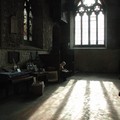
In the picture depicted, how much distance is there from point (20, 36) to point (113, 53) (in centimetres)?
685

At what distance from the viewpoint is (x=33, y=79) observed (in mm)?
6891

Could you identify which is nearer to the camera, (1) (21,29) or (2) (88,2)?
(1) (21,29)

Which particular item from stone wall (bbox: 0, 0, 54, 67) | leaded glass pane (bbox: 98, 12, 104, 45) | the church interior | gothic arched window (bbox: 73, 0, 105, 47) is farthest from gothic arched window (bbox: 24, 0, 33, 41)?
leaded glass pane (bbox: 98, 12, 104, 45)

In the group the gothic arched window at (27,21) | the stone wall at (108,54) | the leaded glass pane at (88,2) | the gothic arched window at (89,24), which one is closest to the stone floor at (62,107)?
the gothic arched window at (27,21)

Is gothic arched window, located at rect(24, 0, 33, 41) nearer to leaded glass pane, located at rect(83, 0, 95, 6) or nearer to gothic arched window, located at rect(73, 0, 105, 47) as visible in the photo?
gothic arched window, located at rect(73, 0, 105, 47)

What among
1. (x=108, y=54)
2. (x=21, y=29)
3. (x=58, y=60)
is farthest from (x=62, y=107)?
(x=108, y=54)

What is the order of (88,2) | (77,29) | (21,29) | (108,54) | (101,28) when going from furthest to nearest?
(77,29) → (88,2) → (101,28) → (108,54) → (21,29)

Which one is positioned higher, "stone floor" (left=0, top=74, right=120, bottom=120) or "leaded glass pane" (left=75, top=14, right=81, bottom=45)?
"leaded glass pane" (left=75, top=14, right=81, bottom=45)

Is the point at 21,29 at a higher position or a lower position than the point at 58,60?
higher

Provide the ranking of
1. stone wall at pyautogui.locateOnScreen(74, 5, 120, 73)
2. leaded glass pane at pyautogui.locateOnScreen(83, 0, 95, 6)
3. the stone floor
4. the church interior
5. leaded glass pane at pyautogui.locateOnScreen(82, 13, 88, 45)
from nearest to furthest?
the stone floor < the church interior < stone wall at pyautogui.locateOnScreen(74, 5, 120, 73) < leaded glass pane at pyautogui.locateOnScreen(83, 0, 95, 6) < leaded glass pane at pyautogui.locateOnScreen(82, 13, 88, 45)

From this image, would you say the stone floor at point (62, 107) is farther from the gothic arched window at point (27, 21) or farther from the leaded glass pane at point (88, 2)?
the leaded glass pane at point (88, 2)

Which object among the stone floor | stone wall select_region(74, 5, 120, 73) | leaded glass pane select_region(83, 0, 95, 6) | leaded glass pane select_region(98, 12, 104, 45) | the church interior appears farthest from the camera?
leaded glass pane select_region(83, 0, 95, 6)

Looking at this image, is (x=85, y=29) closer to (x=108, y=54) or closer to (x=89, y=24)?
(x=89, y=24)

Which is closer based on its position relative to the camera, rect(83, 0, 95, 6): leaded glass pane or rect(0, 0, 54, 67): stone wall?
rect(0, 0, 54, 67): stone wall
